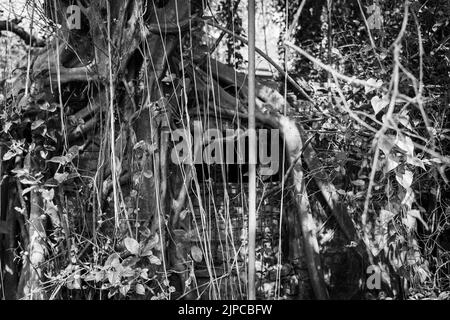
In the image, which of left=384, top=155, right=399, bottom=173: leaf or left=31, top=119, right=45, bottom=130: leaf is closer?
left=384, top=155, right=399, bottom=173: leaf

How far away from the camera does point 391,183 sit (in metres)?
2.74

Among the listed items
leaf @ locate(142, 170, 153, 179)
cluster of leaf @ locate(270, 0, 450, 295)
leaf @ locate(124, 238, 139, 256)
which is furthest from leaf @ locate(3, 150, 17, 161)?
cluster of leaf @ locate(270, 0, 450, 295)

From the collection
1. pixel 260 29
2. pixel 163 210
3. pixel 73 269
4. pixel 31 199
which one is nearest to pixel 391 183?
pixel 163 210

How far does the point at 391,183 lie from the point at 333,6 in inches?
66.7

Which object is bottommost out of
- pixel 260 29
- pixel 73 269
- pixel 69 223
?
pixel 73 269

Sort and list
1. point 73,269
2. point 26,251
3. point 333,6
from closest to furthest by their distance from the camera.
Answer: point 73,269 → point 26,251 → point 333,6

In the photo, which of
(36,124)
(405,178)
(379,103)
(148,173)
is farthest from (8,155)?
(405,178)

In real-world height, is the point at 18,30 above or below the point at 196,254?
above

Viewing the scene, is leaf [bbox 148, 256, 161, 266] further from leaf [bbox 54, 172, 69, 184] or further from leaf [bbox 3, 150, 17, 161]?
leaf [bbox 3, 150, 17, 161]

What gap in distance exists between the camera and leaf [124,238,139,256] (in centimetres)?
253

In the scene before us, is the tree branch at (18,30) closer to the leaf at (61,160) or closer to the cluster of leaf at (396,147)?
the leaf at (61,160)

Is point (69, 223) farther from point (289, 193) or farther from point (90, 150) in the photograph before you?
point (289, 193)

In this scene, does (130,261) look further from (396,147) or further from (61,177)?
(396,147)

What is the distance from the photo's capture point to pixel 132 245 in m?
2.54
